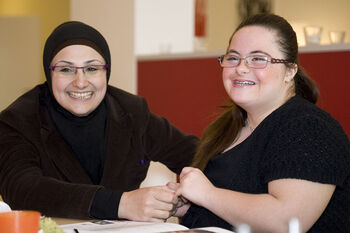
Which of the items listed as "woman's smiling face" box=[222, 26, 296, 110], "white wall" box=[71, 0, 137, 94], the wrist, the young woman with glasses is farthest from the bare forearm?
"white wall" box=[71, 0, 137, 94]

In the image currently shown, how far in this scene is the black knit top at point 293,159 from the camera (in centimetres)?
154

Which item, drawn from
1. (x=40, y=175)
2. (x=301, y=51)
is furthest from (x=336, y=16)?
(x=40, y=175)

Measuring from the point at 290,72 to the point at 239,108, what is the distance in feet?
0.94

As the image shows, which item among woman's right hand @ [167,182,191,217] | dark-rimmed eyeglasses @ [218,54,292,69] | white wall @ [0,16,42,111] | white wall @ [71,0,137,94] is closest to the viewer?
dark-rimmed eyeglasses @ [218,54,292,69]

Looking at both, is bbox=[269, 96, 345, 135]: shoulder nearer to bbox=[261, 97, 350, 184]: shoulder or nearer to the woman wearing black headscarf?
bbox=[261, 97, 350, 184]: shoulder

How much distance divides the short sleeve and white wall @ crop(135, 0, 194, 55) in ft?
11.1

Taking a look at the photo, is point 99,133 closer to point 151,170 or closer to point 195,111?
point 151,170

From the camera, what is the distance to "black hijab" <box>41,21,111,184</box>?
211cm

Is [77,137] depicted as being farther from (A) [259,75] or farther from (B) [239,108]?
(A) [259,75]

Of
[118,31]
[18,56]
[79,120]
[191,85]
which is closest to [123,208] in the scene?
[79,120]

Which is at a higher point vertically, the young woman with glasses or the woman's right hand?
the young woman with glasses

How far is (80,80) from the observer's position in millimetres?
2041

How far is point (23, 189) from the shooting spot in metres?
1.79

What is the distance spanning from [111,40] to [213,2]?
133 cm
